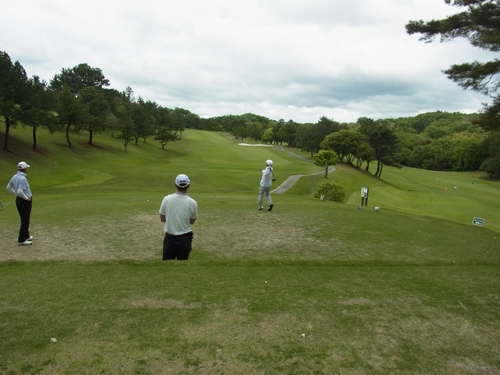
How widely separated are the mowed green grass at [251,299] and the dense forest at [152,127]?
467 inches

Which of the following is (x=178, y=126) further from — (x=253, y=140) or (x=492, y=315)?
(x=492, y=315)

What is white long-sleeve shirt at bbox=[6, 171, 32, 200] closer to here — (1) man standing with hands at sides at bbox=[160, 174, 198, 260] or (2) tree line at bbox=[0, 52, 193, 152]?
(1) man standing with hands at sides at bbox=[160, 174, 198, 260]

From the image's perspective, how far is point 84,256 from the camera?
8.34 m

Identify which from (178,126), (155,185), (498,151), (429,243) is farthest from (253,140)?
(429,243)

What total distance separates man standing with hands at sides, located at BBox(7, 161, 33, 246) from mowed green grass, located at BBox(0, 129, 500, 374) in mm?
497

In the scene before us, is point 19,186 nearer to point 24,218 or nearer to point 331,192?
point 24,218

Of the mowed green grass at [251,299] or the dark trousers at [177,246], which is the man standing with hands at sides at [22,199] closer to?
the mowed green grass at [251,299]

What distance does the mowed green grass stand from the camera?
13.3ft

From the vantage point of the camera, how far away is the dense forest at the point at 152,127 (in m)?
42.7

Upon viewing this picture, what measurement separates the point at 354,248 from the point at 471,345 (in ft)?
16.9

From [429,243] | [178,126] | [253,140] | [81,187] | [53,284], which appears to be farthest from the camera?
[253,140]

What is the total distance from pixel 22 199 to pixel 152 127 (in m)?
76.5

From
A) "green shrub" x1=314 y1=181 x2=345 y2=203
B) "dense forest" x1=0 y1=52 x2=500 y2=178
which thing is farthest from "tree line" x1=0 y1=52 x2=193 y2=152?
"green shrub" x1=314 y1=181 x2=345 y2=203

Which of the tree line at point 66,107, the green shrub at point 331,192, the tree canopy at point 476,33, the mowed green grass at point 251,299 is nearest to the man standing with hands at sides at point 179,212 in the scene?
the mowed green grass at point 251,299
